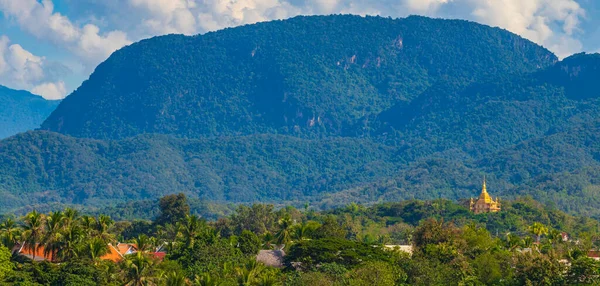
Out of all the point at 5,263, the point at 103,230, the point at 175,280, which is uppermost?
the point at 103,230

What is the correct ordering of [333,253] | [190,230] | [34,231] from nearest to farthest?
[34,231]
[333,253]
[190,230]

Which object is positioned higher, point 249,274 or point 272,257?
point 272,257

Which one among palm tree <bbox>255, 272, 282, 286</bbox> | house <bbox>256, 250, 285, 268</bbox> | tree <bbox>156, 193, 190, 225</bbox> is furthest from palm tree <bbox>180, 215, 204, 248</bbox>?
tree <bbox>156, 193, 190, 225</bbox>

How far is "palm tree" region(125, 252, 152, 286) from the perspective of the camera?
76938 mm

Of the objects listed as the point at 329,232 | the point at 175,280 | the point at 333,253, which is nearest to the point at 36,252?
the point at 333,253

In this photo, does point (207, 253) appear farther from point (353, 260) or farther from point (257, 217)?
point (257, 217)

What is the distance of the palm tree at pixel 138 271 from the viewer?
76.9 m

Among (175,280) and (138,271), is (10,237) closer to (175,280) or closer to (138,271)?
(138,271)

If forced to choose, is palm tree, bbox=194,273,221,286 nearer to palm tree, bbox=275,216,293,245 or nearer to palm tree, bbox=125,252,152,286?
palm tree, bbox=125,252,152,286

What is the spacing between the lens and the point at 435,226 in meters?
97.2

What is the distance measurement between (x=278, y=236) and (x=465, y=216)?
70603 millimetres

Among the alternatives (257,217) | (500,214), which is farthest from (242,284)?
(500,214)

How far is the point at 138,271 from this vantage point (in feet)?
252

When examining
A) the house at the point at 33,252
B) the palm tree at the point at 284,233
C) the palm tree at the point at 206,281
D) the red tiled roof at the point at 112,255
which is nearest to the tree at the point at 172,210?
the palm tree at the point at 284,233
